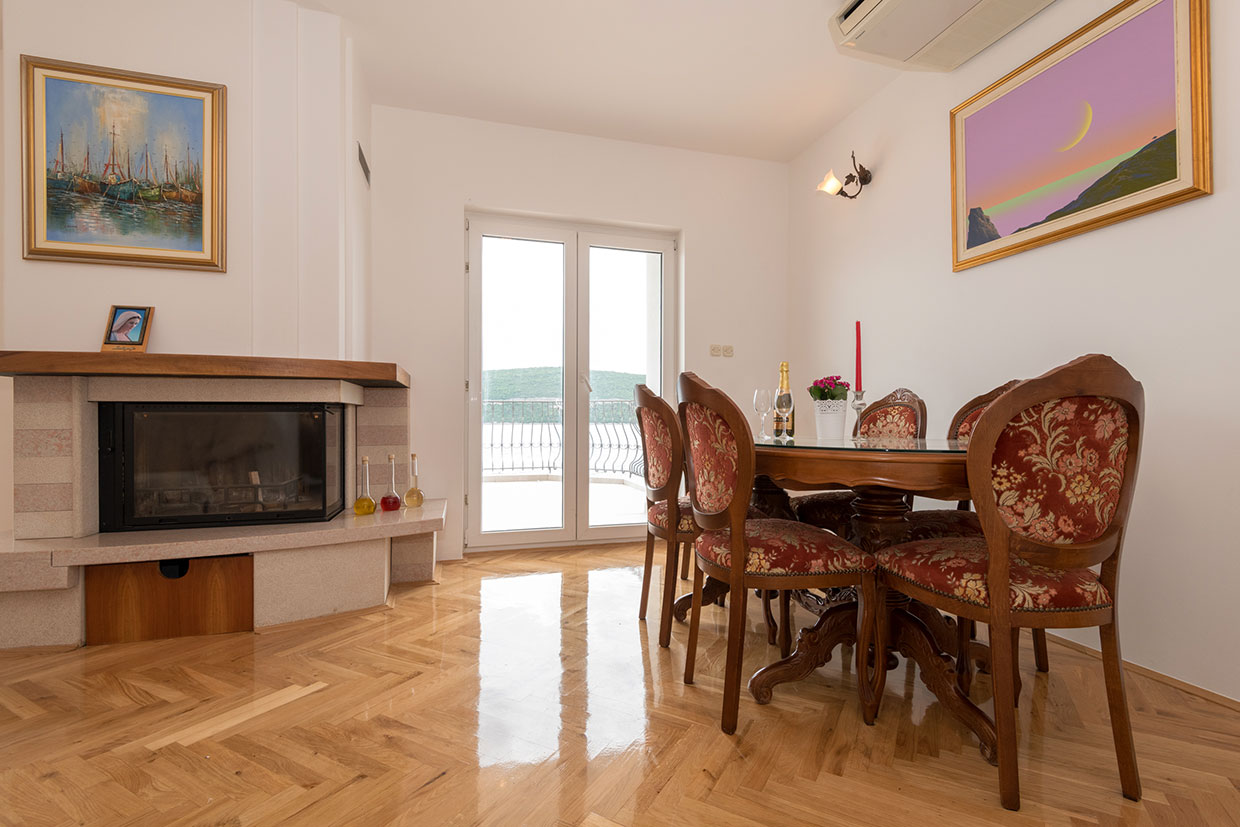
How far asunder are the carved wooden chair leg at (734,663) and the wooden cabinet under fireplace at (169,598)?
1.91 m

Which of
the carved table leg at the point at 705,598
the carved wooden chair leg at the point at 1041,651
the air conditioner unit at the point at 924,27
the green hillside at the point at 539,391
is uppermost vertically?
A: the air conditioner unit at the point at 924,27

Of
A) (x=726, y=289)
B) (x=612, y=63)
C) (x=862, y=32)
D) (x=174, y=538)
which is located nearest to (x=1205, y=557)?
(x=862, y=32)

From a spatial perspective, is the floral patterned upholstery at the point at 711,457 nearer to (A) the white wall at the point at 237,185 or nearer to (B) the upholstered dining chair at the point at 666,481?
(B) the upholstered dining chair at the point at 666,481

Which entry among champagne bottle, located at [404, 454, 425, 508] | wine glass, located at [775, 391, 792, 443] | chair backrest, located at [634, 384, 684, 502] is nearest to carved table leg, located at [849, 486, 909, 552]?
wine glass, located at [775, 391, 792, 443]

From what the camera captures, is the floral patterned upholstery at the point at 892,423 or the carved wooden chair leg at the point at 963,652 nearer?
the carved wooden chair leg at the point at 963,652

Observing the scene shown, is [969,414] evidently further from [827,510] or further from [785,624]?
[785,624]

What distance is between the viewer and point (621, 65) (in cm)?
325

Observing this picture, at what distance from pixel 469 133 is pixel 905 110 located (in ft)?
8.25

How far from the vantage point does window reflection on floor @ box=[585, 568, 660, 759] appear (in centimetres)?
165

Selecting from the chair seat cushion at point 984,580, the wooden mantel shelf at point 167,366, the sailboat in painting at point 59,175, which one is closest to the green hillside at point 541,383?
the wooden mantel shelf at point 167,366

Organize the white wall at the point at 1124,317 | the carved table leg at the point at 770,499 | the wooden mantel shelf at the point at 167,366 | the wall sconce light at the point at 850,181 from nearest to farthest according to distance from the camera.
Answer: the white wall at the point at 1124,317, the wooden mantel shelf at the point at 167,366, the carved table leg at the point at 770,499, the wall sconce light at the point at 850,181

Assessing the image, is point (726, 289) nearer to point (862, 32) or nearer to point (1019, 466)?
point (862, 32)

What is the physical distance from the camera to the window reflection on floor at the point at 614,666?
5.42 feet

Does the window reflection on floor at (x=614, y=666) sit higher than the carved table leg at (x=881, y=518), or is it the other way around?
the carved table leg at (x=881, y=518)
